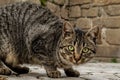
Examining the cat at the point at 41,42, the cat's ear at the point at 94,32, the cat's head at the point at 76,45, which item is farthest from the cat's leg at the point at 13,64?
the cat's ear at the point at 94,32

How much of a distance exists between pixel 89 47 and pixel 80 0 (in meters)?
3.71

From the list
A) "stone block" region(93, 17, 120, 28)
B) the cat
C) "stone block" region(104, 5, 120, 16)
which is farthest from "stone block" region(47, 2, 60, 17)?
the cat

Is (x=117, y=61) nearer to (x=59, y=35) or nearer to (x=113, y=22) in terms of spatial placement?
(x=113, y=22)

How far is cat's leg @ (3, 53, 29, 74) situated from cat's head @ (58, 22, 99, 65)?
0.47m

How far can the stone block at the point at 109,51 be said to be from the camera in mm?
6066

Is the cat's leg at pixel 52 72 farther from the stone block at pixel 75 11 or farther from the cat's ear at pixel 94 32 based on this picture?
the stone block at pixel 75 11

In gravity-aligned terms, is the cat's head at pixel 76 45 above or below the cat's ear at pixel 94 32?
below

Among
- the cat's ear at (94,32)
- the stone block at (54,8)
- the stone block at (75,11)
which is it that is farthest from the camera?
the stone block at (75,11)

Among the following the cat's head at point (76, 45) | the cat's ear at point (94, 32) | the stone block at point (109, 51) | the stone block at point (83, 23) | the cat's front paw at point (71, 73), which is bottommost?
the cat's front paw at point (71, 73)

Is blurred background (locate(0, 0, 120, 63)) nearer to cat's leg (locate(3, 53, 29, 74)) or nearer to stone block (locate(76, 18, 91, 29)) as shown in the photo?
stone block (locate(76, 18, 91, 29))

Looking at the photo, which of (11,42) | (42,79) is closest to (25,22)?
(11,42)

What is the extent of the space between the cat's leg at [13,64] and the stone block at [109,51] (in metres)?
3.06

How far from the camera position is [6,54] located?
3006 millimetres

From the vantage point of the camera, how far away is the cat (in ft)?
9.24
